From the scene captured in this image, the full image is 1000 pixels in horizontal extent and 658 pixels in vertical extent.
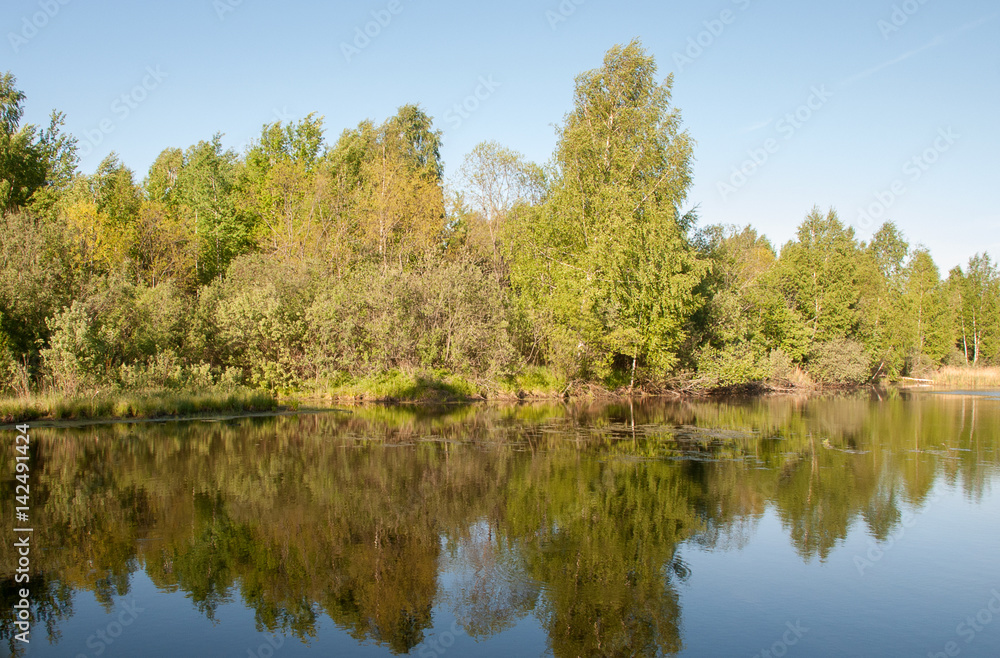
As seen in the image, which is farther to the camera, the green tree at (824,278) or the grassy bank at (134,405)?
the green tree at (824,278)

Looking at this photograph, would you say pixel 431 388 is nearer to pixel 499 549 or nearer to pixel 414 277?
pixel 414 277

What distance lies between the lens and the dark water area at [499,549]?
23.0ft

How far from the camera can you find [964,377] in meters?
57.3

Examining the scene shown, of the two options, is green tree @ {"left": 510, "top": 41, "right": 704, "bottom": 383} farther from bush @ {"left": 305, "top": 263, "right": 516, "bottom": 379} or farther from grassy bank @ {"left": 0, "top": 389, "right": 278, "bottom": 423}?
grassy bank @ {"left": 0, "top": 389, "right": 278, "bottom": 423}

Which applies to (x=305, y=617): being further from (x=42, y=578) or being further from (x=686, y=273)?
(x=686, y=273)

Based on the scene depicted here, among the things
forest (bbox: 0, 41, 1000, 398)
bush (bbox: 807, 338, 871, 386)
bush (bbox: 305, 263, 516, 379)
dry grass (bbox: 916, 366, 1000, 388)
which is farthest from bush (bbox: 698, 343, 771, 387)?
dry grass (bbox: 916, 366, 1000, 388)

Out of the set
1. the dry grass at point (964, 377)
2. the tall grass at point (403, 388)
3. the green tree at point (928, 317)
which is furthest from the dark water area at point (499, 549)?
the green tree at point (928, 317)

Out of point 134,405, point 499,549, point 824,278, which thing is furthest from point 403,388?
point 824,278

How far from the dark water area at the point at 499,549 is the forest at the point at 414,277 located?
8.67 metres

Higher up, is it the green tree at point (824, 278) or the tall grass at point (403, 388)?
the green tree at point (824, 278)

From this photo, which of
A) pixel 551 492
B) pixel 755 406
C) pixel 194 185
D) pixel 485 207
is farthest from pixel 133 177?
pixel 551 492

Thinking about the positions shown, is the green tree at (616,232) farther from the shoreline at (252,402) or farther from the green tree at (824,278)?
the green tree at (824,278)

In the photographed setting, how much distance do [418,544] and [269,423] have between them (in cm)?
1424

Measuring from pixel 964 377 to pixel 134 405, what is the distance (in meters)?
62.8
